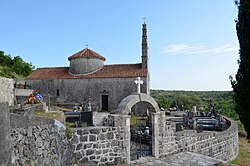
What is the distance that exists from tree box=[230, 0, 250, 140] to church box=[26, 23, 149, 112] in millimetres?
16003

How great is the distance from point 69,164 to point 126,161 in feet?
7.78

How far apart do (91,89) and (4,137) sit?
24.1 m

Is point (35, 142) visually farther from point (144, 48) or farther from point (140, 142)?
point (144, 48)

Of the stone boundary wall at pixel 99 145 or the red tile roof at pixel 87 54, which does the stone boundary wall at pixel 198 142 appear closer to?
the stone boundary wall at pixel 99 145

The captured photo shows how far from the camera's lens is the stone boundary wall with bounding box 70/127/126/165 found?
7.23m

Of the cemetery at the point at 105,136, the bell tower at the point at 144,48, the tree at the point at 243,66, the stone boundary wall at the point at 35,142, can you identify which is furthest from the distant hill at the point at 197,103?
the stone boundary wall at the point at 35,142

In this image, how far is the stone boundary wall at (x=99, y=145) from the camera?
23.7 feet

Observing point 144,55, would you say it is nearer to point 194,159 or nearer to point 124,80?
point 124,80

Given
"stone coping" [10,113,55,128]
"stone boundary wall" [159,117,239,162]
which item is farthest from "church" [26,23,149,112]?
"stone coping" [10,113,55,128]

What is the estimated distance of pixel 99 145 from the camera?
7.67 metres

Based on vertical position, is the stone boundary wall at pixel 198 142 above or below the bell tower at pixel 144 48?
below

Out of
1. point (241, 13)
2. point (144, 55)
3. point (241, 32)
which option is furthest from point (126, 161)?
point (144, 55)

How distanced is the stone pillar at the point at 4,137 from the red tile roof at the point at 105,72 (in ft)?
72.3

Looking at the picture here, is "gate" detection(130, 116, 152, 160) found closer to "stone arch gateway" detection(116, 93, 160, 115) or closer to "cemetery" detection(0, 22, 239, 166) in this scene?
"cemetery" detection(0, 22, 239, 166)
